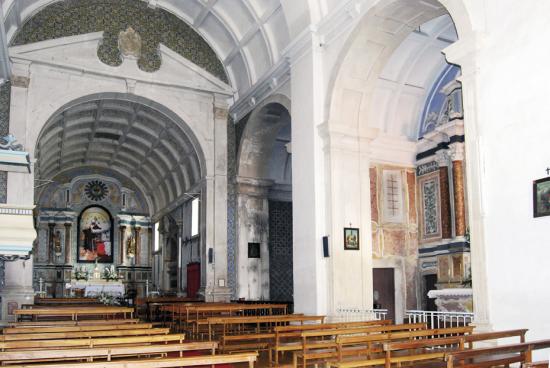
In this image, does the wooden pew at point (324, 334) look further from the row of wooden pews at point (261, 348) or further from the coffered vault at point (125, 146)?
the coffered vault at point (125, 146)

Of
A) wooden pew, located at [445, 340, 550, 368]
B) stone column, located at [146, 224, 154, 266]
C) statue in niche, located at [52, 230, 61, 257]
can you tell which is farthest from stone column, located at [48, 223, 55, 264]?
wooden pew, located at [445, 340, 550, 368]

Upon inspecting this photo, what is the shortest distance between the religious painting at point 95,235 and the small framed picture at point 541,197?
2477cm

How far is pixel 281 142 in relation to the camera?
1917cm

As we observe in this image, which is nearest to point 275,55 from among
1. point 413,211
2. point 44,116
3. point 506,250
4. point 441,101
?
→ point 441,101

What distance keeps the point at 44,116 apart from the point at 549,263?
13.1 meters

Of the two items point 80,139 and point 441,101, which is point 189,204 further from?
point 441,101

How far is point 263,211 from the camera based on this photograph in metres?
18.0

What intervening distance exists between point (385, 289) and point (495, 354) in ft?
28.4

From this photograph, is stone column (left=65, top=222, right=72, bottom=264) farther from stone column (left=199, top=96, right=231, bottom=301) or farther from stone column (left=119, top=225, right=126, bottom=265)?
stone column (left=199, top=96, right=231, bottom=301)

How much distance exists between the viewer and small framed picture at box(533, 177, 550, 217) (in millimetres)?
6844

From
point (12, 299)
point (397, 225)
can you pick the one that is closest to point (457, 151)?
point (397, 225)

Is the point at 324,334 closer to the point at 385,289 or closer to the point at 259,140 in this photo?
the point at 385,289

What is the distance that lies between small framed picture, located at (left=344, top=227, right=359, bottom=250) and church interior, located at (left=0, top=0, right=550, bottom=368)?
0.06 metres

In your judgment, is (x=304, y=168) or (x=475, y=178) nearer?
(x=475, y=178)
